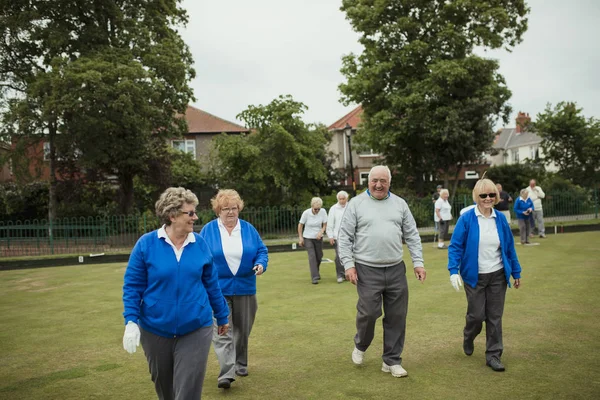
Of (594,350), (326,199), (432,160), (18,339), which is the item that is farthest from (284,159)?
(594,350)

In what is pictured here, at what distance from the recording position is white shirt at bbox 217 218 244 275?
5230mm

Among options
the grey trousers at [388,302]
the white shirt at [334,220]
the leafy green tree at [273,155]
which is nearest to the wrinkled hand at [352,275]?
the grey trousers at [388,302]

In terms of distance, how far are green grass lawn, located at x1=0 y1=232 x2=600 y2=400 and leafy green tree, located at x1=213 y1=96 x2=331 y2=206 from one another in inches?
A: 600

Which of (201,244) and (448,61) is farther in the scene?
(448,61)

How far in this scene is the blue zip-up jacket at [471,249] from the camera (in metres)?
5.47

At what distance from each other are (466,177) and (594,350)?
38.5m

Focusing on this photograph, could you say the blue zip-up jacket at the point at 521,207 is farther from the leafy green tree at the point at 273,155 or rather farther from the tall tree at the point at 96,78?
the tall tree at the point at 96,78

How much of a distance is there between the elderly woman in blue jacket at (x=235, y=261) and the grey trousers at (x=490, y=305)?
2237 millimetres

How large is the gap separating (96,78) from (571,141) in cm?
2732

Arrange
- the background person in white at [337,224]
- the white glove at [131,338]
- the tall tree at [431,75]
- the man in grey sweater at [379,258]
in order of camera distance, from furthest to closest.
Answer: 1. the tall tree at [431,75]
2. the background person in white at [337,224]
3. the man in grey sweater at [379,258]
4. the white glove at [131,338]

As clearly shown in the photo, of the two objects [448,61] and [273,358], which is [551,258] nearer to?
[273,358]

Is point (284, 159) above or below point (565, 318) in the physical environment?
above

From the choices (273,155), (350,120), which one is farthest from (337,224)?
(350,120)

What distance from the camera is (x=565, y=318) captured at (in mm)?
7125
